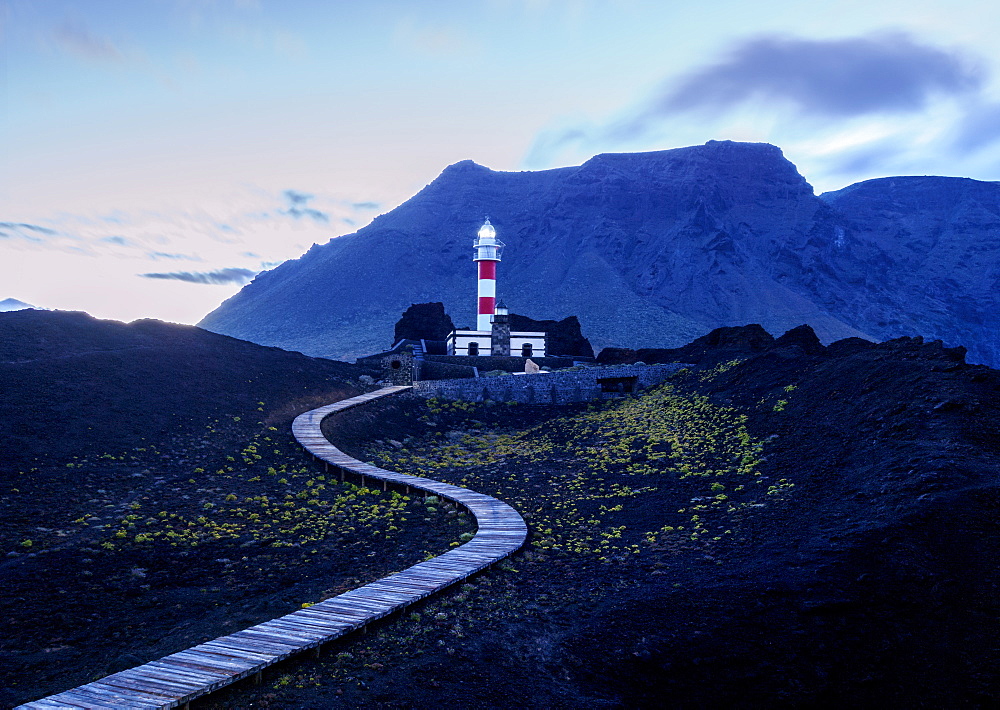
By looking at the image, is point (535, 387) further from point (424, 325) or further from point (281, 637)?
point (424, 325)

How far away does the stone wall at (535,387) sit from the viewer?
36.7 m

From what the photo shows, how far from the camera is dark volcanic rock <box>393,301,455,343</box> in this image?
7738 cm

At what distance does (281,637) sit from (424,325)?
2715 inches

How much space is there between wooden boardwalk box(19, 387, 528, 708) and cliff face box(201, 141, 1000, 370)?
111 metres

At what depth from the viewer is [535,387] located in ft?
121

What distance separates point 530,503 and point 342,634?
9577 mm

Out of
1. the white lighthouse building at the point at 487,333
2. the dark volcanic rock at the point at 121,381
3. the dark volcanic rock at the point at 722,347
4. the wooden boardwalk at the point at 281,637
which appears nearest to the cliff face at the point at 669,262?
the white lighthouse building at the point at 487,333

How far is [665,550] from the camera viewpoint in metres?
14.0

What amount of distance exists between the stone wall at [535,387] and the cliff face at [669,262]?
86.6 metres

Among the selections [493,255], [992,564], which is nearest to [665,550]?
[992,564]

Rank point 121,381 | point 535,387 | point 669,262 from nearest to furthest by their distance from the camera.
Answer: point 121,381
point 535,387
point 669,262

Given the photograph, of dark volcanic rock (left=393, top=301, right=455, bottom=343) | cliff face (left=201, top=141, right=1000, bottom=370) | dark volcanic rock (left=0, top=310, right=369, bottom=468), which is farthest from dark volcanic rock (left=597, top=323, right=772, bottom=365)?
cliff face (left=201, top=141, right=1000, bottom=370)

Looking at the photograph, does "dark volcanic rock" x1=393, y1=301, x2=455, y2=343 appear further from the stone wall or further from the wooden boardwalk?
the wooden boardwalk

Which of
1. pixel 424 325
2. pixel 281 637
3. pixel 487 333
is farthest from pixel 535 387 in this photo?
pixel 424 325
